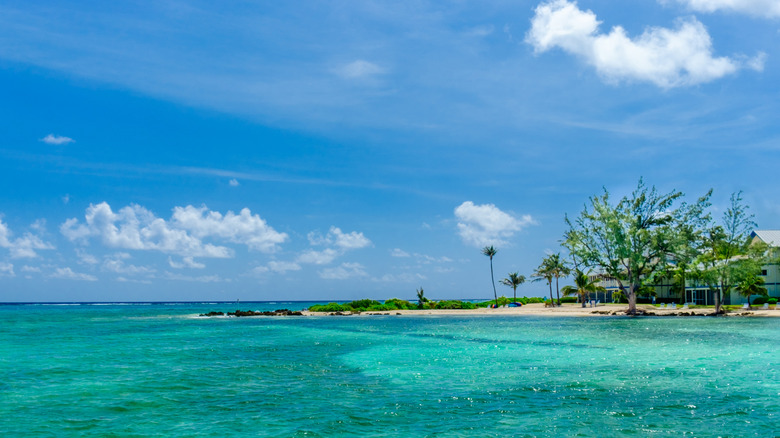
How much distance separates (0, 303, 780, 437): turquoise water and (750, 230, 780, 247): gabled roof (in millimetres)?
50538

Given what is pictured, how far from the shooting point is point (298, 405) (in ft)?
53.4

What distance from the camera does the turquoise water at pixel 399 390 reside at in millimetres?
13844

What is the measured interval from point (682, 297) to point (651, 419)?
262 feet

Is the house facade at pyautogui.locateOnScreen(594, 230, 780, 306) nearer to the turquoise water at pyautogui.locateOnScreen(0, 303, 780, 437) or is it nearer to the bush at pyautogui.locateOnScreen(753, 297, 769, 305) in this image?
the bush at pyautogui.locateOnScreen(753, 297, 769, 305)

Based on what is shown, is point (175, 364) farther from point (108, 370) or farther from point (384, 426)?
point (384, 426)

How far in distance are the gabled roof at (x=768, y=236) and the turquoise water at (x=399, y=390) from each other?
50.5m

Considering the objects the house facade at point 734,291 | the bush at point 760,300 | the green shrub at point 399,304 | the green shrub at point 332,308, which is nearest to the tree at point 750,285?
the bush at point 760,300

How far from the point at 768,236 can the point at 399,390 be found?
259 feet

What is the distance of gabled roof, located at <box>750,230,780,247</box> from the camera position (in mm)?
75688

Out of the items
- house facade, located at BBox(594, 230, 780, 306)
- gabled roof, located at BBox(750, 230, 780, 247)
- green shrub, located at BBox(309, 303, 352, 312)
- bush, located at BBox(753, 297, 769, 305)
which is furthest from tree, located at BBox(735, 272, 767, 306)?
green shrub, located at BBox(309, 303, 352, 312)

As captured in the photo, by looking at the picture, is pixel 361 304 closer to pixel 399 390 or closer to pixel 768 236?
pixel 768 236

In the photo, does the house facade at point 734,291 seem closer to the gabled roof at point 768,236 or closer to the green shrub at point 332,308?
the gabled roof at point 768,236

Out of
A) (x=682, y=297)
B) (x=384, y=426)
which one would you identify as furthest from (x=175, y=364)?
(x=682, y=297)

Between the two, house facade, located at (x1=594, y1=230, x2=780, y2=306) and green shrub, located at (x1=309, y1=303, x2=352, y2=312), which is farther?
green shrub, located at (x1=309, y1=303, x2=352, y2=312)
